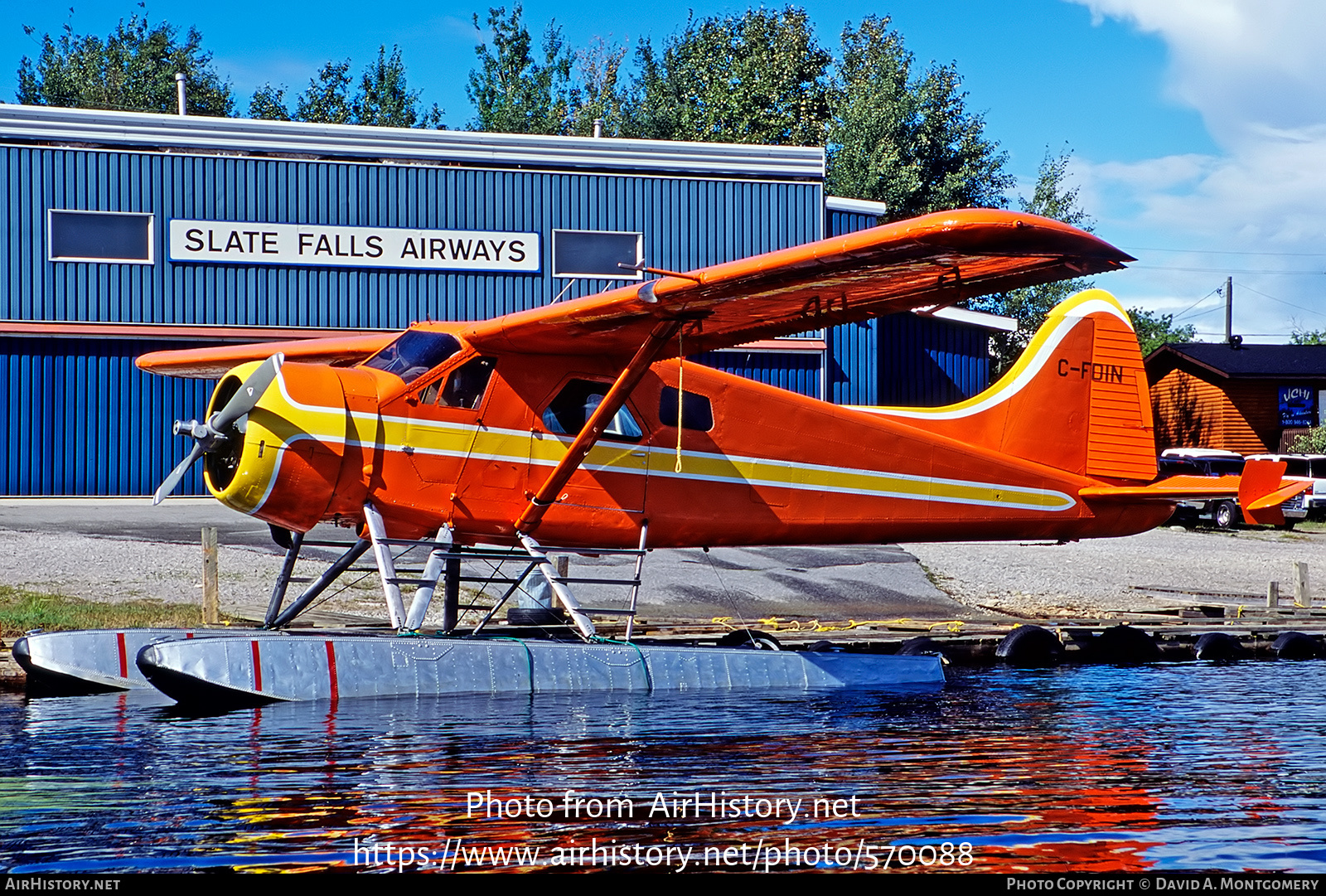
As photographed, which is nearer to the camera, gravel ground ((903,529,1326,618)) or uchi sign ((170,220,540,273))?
gravel ground ((903,529,1326,618))

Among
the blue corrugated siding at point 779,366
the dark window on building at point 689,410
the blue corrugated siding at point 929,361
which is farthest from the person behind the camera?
the blue corrugated siding at point 929,361

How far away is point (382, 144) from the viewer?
23594mm

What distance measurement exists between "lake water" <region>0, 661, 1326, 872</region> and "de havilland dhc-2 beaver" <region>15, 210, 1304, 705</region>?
43 centimetres

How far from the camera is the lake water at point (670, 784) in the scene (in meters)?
5.25

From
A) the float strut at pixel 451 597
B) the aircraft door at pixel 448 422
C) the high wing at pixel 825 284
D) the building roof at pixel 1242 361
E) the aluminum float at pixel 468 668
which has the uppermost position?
the building roof at pixel 1242 361

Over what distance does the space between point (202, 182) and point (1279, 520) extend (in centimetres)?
1880

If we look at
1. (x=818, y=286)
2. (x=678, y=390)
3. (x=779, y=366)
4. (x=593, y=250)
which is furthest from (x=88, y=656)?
(x=779, y=366)

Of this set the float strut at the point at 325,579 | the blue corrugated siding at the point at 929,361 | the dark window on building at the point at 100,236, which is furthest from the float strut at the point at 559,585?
the blue corrugated siding at the point at 929,361

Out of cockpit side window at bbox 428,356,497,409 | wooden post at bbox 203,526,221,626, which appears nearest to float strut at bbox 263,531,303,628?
cockpit side window at bbox 428,356,497,409

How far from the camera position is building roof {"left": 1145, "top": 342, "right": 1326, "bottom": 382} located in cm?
4106

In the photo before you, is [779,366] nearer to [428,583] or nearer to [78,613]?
[78,613]

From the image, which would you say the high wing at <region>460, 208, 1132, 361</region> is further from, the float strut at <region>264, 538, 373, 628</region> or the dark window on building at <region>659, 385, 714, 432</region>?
the float strut at <region>264, 538, 373, 628</region>

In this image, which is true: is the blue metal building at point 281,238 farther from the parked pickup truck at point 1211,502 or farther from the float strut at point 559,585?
the float strut at point 559,585

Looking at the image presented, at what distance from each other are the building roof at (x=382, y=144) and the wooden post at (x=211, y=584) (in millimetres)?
11987
